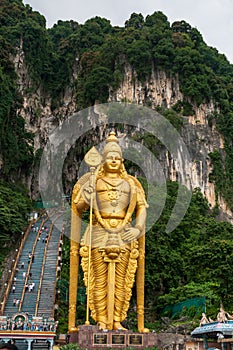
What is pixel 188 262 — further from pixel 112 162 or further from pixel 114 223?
pixel 112 162

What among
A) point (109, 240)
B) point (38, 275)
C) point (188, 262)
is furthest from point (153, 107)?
point (109, 240)

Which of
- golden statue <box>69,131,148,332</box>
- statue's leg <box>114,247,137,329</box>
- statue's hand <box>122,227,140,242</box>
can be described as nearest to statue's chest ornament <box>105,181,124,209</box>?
golden statue <box>69,131,148,332</box>

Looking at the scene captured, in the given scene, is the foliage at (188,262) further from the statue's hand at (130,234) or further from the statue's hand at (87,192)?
the statue's hand at (87,192)

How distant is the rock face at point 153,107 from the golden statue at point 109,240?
16.7 m

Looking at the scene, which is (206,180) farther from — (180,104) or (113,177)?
(113,177)

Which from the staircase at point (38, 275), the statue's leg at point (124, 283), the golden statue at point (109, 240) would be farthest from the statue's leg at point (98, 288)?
the staircase at point (38, 275)

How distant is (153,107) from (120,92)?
2.11m

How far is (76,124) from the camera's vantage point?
2903 cm

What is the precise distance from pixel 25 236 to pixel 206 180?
37.2ft

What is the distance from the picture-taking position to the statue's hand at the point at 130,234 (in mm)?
8016

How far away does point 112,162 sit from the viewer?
27.8 ft

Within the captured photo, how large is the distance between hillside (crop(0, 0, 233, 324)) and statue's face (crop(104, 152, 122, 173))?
411 inches

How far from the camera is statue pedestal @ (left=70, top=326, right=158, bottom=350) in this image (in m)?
7.30

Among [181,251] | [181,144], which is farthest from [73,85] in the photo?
[181,251]
